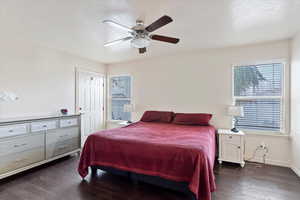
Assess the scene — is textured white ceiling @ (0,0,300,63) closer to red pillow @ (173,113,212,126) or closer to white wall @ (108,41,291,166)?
white wall @ (108,41,291,166)

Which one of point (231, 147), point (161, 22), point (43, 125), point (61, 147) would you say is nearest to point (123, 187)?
point (61, 147)

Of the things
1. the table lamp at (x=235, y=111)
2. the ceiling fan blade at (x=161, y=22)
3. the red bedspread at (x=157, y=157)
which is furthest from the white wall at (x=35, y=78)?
the table lamp at (x=235, y=111)

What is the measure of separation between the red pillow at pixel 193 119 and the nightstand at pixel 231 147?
Result: 1.34ft

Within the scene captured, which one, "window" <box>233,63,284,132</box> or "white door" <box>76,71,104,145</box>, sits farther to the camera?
"white door" <box>76,71,104,145</box>

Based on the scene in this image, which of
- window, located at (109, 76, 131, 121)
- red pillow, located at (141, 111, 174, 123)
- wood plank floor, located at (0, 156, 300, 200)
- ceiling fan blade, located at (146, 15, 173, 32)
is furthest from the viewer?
window, located at (109, 76, 131, 121)

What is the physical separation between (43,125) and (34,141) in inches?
12.4

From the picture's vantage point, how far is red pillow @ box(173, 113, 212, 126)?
3.54 m

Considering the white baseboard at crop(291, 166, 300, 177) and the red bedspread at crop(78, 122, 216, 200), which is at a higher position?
the red bedspread at crop(78, 122, 216, 200)

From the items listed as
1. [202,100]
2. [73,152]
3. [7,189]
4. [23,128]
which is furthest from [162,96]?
[7,189]

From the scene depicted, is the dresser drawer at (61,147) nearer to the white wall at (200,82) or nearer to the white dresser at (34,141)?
the white dresser at (34,141)

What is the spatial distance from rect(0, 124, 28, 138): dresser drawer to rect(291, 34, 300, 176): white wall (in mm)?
4726

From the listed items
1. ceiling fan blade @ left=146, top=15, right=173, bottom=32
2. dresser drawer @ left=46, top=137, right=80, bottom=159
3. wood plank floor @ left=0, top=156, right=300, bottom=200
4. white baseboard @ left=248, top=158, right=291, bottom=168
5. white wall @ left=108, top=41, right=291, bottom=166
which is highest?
ceiling fan blade @ left=146, top=15, right=173, bottom=32

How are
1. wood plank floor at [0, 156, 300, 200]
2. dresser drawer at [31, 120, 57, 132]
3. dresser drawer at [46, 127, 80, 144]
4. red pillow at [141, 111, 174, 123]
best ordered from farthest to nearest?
1. red pillow at [141, 111, 174, 123]
2. dresser drawer at [46, 127, 80, 144]
3. dresser drawer at [31, 120, 57, 132]
4. wood plank floor at [0, 156, 300, 200]

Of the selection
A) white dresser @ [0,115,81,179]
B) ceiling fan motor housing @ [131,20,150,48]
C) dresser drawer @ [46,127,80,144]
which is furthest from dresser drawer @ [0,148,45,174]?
ceiling fan motor housing @ [131,20,150,48]
